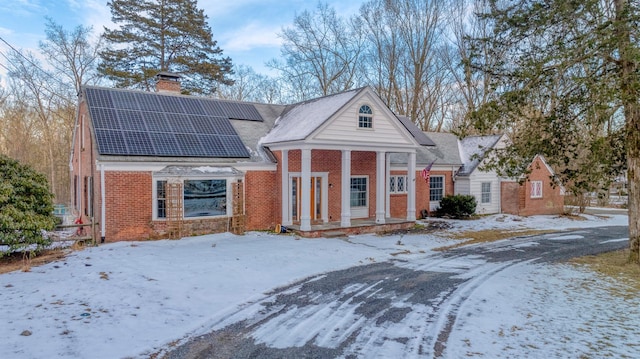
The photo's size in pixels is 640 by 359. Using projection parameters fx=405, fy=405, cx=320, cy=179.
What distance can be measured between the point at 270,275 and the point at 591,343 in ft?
20.1

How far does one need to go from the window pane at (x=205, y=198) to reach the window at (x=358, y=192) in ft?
19.8

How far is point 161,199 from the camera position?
13289mm

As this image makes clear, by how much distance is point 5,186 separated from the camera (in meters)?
10.1

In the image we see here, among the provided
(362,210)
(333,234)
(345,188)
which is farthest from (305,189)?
(362,210)

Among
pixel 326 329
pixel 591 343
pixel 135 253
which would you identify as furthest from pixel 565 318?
pixel 135 253

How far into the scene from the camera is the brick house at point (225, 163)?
13.0 m

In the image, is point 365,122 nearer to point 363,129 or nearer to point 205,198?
point 363,129

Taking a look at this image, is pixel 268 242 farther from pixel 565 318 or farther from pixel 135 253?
pixel 565 318

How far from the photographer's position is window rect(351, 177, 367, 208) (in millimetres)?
18078

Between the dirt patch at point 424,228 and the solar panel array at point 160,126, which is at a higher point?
the solar panel array at point 160,126

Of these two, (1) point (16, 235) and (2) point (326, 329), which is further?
(1) point (16, 235)

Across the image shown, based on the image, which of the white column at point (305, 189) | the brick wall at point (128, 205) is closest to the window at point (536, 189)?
the white column at point (305, 189)

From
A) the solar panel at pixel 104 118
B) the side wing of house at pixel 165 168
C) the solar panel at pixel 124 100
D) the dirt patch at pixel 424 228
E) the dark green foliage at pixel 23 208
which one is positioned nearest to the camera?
the dark green foliage at pixel 23 208

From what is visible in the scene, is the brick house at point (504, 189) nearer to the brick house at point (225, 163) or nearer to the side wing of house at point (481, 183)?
the side wing of house at point (481, 183)
